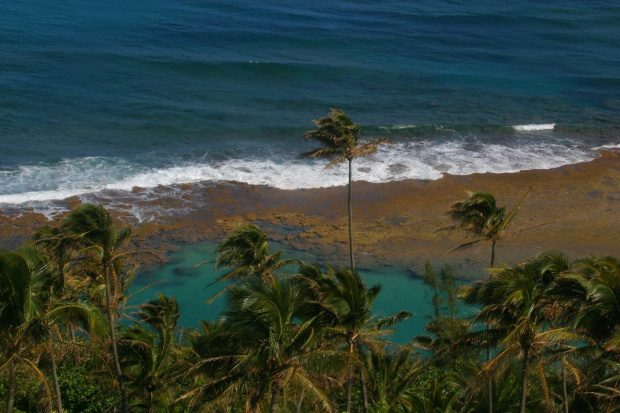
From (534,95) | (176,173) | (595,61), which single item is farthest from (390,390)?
(595,61)

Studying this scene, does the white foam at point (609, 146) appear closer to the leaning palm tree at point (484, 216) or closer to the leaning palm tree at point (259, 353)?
the leaning palm tree at point (484, 216)

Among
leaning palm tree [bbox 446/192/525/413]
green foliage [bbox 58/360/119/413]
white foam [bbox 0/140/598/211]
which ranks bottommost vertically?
green foliage [bbox 58/360/119/413]

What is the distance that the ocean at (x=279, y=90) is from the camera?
44.6 metres

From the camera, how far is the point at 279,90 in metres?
58.2

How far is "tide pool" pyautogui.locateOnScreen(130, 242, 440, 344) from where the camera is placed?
29.9 metres

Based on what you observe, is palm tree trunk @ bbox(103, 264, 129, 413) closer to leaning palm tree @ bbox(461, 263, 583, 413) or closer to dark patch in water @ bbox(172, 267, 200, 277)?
leaning palm tree @ bbox(461, 263, 583, 413)

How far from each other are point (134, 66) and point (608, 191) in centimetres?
3848

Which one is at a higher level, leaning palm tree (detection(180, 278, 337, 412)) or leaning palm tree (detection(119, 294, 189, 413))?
leaning palm tree (detection(180, 278, 337, 412))

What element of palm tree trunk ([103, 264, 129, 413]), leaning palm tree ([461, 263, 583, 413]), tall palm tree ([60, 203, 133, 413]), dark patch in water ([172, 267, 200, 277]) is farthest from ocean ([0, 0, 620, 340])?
leaning palm tree ([461, 263, 583, 413])

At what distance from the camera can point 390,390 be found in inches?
803

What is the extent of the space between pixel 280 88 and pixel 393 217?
23652mm

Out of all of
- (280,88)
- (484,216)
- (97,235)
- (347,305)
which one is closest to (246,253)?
(97,235)

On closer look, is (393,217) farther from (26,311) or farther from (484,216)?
(26,311)

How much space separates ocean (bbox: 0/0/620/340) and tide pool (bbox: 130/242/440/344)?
0.35 metres
